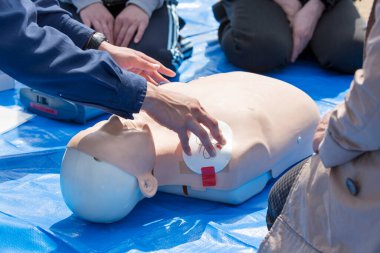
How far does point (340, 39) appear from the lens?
2.06 m

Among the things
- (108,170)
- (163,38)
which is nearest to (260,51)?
(163,38)

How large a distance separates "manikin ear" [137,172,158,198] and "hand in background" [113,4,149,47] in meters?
0.85

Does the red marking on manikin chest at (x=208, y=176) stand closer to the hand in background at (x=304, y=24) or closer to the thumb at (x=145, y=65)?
the thumb at (x=145, y=65)

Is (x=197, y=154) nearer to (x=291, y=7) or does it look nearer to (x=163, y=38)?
(x=163, y=38)

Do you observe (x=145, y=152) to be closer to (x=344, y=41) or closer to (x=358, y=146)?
(x=358, y=146)

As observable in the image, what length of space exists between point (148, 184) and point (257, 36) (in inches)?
40.5

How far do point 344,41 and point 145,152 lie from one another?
1.11 meters

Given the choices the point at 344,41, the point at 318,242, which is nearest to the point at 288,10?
the point at 344,41

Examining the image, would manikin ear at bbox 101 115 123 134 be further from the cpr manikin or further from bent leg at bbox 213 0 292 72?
bent leg at bbox 213 0 292 72

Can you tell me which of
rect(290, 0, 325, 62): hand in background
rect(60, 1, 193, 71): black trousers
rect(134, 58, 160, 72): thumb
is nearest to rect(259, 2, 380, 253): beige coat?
rect(134, 58, 160, 72): thumb

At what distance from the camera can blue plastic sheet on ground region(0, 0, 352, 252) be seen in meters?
1.16

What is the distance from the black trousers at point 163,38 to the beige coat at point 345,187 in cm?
112

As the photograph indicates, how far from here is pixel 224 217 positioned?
1258 millimetres

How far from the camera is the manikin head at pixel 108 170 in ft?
3.79
